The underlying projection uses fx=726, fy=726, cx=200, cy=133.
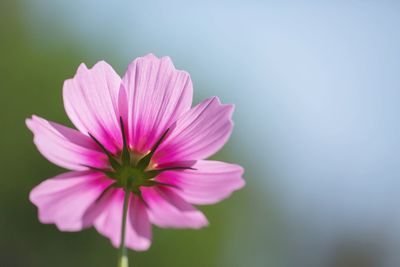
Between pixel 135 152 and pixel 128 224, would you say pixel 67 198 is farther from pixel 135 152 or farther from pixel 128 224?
pixel 135 152

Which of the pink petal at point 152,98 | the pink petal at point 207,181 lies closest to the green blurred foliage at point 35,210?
the pink petal at point 152,98

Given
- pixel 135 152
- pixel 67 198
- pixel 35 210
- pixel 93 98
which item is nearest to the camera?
pixel 67 198

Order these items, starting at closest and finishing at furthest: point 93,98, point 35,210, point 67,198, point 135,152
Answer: point 67,198 → point 93,98 → point 135,152 → point 35,210

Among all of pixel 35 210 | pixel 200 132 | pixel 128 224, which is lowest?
pixel 35 210

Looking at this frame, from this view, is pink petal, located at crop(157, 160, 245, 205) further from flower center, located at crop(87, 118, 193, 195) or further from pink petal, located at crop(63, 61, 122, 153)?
pink petal, located at crop(63, 61, 122, 153)

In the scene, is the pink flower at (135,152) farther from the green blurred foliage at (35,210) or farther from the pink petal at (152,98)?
the green blurred foliage at (35,210)

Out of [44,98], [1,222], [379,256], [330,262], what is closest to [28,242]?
[1,222]

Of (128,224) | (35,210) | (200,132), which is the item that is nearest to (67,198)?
(128,224)
